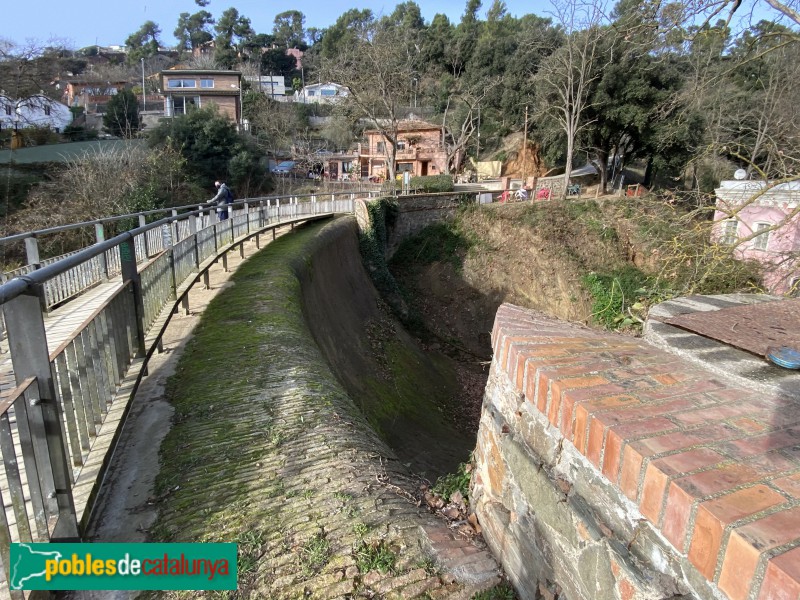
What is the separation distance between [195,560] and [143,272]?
10.1 feet

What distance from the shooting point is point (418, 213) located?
81.3 feet

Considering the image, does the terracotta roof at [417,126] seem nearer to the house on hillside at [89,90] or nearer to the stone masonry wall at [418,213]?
the stone masonry wall at [418,213]

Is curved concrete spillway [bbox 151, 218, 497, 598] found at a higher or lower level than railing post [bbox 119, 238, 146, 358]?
lower

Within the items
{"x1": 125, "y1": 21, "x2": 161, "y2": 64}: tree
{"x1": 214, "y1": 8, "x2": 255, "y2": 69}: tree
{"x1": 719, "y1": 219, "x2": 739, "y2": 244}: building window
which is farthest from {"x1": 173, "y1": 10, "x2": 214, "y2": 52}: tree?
{"x1": 719, "y1": 219, "x2": 739, "y2": 244}: building window

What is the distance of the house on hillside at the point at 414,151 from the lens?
45.9m

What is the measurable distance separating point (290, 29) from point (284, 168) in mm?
64120

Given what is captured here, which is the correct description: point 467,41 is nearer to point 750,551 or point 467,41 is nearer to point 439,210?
point 439,210

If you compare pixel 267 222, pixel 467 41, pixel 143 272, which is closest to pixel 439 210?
pixel 267 222

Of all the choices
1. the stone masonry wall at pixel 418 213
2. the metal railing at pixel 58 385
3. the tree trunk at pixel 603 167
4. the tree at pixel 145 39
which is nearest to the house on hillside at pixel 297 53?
the tree at pixel 145 39

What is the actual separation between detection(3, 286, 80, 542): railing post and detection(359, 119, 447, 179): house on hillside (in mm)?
44199

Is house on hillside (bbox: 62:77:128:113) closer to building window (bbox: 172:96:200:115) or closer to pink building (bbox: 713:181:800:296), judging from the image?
building window (bbox: 172:96:200:115)

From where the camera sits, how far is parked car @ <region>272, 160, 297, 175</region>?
39263mm

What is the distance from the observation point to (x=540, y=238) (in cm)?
2483

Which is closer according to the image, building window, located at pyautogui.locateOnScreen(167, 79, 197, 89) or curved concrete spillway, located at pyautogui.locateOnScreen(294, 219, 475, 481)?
curved concrete spillway, located at pyautogui.locateOnScreen(294, 219, 475, 481)
